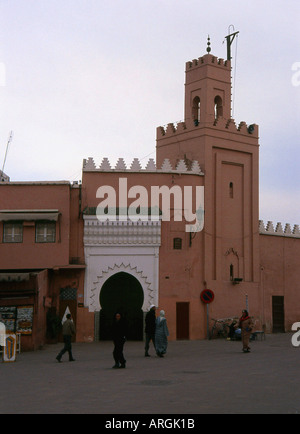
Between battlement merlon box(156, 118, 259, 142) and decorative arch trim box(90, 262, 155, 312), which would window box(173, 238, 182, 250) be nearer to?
decorative arch trim box(90, 262, 155, 312)

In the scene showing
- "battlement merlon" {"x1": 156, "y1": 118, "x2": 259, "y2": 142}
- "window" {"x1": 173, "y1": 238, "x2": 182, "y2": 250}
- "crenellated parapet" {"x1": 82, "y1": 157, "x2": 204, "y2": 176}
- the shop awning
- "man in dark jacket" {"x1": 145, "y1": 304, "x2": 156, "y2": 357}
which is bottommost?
"man in dark jacket" {"x1": 145, "y1": 304, "x2": 156, "y2": 357}

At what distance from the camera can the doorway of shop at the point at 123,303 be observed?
26.8 m

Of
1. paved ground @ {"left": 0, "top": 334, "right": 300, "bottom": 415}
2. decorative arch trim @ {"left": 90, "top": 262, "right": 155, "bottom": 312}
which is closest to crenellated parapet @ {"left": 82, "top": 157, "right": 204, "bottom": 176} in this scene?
decorative arch trim @ {"left": 90, "top": 262, "right": 155, "bottom": 312}

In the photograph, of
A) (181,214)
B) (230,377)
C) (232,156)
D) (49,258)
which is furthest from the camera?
(232,156)

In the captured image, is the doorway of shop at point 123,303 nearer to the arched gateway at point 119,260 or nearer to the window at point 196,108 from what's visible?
the arched gateway at point 119,260

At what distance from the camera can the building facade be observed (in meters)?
25.9

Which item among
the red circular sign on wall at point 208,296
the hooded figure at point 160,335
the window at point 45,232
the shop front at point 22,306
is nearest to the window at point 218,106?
the red circular sign on wall at point 208,296

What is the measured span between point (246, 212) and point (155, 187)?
198 inches

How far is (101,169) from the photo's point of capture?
27031mm

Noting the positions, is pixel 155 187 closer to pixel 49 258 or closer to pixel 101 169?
pixel 101 169

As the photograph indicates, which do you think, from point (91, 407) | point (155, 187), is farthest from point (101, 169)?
point (91, 407)

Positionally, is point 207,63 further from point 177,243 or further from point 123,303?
point 123,303

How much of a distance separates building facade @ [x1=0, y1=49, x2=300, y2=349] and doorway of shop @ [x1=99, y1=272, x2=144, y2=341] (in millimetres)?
43
